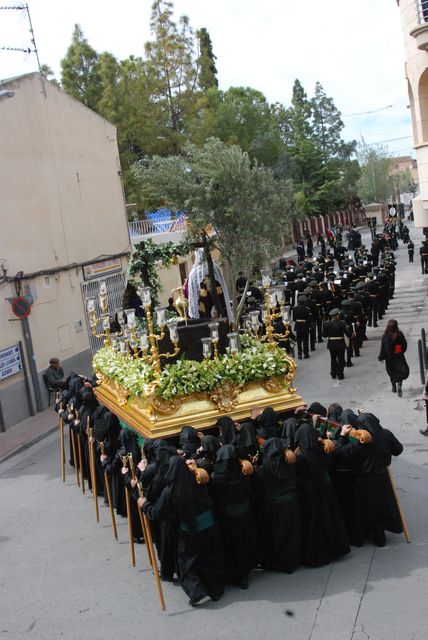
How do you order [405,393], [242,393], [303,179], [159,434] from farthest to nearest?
[303,179] < [405,393] < [242,393] < [159,434]

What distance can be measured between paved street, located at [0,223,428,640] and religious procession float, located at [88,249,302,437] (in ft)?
5.00

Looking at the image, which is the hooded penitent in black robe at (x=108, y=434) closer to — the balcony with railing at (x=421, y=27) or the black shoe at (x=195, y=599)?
the black shoe at (x=195, y=599)

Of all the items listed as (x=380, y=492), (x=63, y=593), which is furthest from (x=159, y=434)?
(x=380, y=492)

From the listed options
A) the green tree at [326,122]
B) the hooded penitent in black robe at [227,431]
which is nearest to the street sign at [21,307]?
the hooded penitent in black robe at [227,431]

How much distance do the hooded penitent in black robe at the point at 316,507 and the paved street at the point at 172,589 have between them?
0.15 meters

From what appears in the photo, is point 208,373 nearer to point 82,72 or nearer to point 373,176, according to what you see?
point 82,72

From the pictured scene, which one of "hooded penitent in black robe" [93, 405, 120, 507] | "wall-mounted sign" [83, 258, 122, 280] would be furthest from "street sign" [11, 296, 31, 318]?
"hooded penitent in black robe" [93, 405, 120, 507]

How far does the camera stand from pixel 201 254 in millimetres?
10766

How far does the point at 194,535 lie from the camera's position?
6.95 metres

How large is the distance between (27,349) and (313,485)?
31.6 ft

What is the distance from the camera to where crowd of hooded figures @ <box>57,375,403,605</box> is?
22.8 feet

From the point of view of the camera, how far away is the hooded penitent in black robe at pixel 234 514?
701cm

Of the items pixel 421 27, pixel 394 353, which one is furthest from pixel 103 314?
pixel 421 27

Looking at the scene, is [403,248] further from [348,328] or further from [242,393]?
[242,393]
